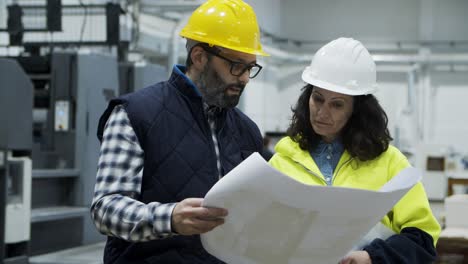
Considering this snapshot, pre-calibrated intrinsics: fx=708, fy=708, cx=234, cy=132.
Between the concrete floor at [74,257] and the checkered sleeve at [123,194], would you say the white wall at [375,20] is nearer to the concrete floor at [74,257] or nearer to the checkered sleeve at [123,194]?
the concrete floor at [74,257]

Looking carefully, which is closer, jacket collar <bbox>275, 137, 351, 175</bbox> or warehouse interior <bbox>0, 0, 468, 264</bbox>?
jacket collar <bbox>275, 137, 351, 175</bbox>

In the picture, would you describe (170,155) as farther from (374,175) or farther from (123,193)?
(374,175)

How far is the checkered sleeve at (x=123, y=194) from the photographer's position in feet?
4.42

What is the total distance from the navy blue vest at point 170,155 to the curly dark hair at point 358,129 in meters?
0.25

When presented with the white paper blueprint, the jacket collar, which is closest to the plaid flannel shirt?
the white paper blueprint

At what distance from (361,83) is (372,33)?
11.7 metres

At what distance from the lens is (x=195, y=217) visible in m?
1.26

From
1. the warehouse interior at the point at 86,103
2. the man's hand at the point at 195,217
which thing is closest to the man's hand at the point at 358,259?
the man's hand at the point at 195,217

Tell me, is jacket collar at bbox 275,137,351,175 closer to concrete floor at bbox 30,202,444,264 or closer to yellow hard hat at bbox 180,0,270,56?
yellow hard hat at bbox 180,0,270,56

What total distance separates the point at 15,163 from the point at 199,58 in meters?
2.98

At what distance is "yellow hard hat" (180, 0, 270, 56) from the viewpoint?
5.39 feet

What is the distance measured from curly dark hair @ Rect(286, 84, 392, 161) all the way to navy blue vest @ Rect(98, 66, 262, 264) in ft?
0.83

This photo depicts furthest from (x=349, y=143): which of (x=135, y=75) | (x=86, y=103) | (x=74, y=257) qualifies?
(x=135, y=75)

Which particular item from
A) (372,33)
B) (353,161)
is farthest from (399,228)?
(372,33)
